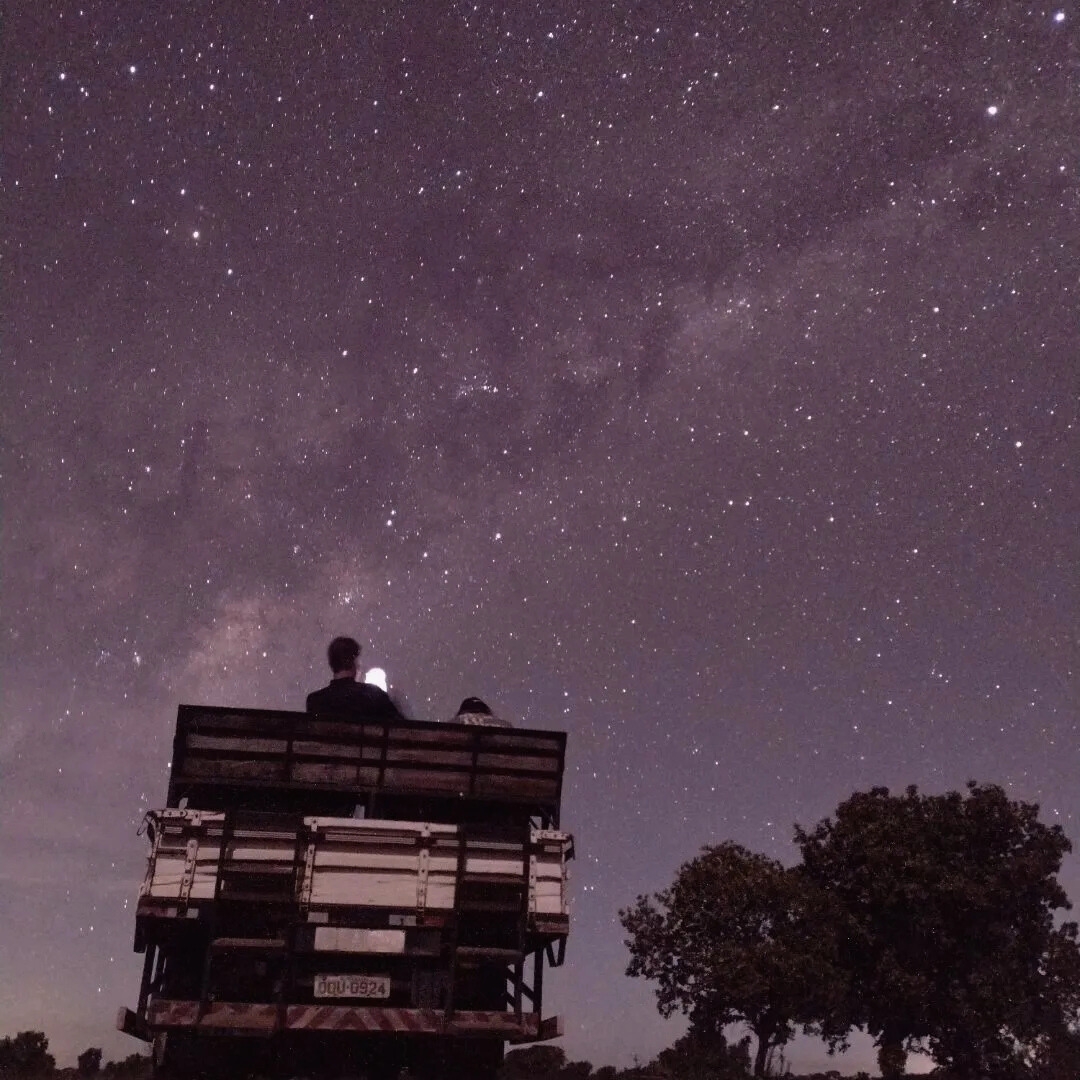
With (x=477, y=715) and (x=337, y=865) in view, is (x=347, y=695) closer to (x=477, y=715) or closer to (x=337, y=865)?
(x=477, y=715)

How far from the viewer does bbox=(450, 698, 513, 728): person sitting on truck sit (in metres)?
9.02

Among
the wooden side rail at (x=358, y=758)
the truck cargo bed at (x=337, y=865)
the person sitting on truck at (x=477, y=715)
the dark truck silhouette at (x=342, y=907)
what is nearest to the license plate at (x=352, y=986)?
the dark truck silhouette at (x=342, y=907)

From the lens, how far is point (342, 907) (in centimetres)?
745

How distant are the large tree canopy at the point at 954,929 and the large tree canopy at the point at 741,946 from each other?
5.51ft

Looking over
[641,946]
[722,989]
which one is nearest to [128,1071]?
[641,946]

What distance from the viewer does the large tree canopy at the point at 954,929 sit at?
27625 millimetres

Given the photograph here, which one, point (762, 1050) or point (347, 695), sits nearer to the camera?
point (347, 695)

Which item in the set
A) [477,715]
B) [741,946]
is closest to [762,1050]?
[741,946]

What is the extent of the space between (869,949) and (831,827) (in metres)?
3.52

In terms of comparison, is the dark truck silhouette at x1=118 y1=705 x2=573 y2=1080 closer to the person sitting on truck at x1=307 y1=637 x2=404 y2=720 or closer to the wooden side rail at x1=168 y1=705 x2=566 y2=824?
the wooden side rail at x1=168 y1=705 x2=566 y2=824

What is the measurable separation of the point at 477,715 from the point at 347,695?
3.98ft

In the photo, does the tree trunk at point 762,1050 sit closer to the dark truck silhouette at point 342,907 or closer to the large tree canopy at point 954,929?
the large tree canopy at point 954,929

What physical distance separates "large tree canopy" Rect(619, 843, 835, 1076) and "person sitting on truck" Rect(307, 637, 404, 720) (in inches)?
807

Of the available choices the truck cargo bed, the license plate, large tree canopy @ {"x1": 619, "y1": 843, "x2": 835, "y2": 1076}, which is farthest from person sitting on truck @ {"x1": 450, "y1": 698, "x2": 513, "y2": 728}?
large tree canopy @ {"x1": 619, "y1": 843, "x2": 835, "y2": 1076}
